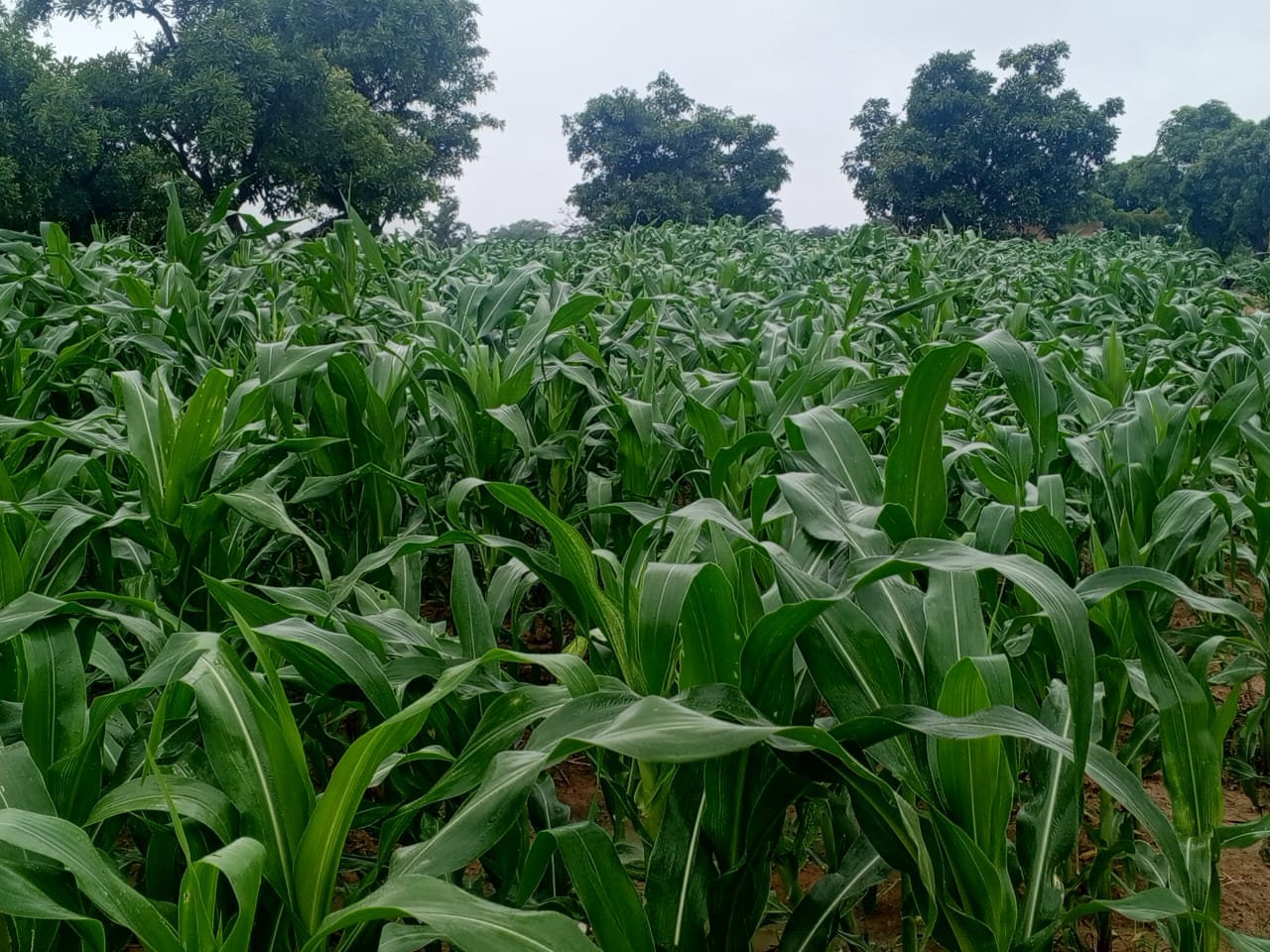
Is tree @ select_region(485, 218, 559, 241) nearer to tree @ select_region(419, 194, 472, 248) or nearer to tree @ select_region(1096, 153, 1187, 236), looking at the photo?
tree @ select_region(419, 194, 472, 248)

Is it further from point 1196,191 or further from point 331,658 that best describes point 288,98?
point 1196,191

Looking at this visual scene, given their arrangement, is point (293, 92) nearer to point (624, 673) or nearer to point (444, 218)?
point (444, 218)

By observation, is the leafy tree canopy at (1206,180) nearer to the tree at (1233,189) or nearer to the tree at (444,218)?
the tree at (1233,189)

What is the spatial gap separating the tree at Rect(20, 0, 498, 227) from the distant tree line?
0.05m

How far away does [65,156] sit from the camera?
A: 16250mm

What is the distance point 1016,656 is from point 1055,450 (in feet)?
1.81

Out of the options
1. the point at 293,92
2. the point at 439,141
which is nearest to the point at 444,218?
the point at 439,141

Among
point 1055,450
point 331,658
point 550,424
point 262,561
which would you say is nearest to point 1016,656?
point 1055,450

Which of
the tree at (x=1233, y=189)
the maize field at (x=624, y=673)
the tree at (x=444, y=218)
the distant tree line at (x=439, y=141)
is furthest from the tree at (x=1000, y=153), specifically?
the maize field at (x=624, y=673)

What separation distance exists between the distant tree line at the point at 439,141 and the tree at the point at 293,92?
0.16 ft

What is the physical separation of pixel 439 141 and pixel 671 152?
11084 millimetres

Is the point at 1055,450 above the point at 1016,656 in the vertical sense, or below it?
above

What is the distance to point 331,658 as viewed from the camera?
811mm

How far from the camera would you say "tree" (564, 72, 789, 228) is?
32438 mm
